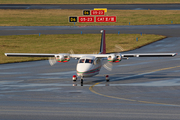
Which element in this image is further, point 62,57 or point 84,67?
point 62,57

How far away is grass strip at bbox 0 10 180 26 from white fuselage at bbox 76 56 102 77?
74.9 meters

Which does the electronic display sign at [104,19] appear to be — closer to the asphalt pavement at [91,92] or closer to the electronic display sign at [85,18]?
the electronic display sign at [85,18]

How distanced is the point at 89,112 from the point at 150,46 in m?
43.7

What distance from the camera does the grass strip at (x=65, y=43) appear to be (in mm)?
58978

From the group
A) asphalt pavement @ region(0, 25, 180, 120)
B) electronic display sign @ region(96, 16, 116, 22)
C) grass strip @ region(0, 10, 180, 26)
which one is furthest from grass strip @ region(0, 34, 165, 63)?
Answer: electronic display sign @ region(96, 16, 116, 22)

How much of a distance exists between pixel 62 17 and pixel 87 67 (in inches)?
3749

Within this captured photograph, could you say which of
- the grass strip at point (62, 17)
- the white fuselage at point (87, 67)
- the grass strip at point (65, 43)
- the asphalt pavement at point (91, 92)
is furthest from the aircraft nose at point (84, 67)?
the grass strip at point (62, 17)

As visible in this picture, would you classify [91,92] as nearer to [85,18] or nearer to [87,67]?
→ [87,67]

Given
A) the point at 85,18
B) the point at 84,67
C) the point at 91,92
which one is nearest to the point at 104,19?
the point at 85,18

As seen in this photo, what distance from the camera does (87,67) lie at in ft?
102

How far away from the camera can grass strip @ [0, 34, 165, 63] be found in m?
59.0

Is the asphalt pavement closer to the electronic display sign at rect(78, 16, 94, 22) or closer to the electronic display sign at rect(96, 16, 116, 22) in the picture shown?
the electronic display sign at rect(78, 16, 94, 22)

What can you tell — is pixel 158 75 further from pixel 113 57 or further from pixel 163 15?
pixel 163 15

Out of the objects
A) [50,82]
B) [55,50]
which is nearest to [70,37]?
[55,50]
